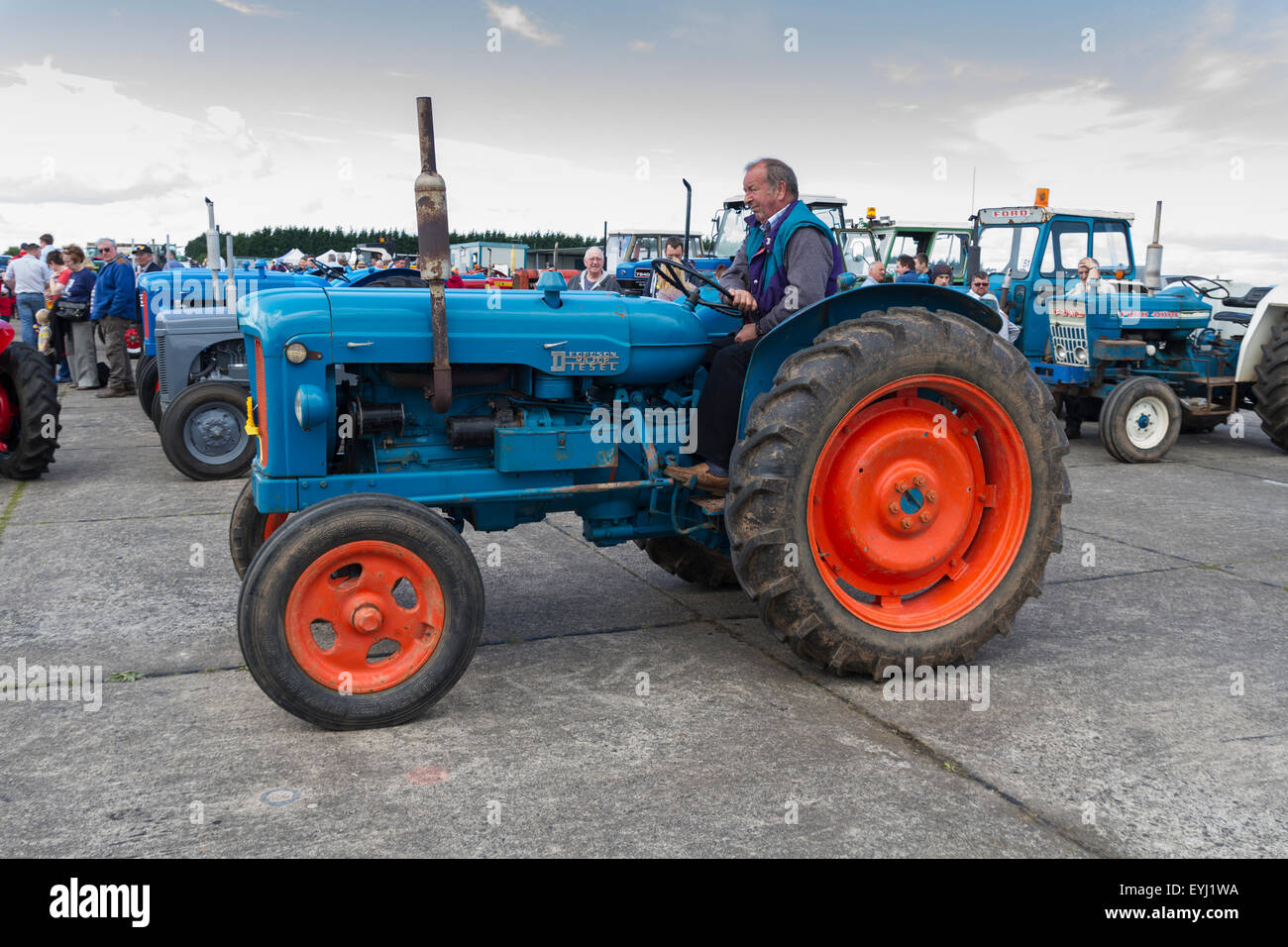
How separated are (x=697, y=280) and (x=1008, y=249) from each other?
8.57 metres

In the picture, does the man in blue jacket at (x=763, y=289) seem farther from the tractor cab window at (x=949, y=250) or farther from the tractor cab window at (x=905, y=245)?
the tractor cab window at (x=949, y=250)

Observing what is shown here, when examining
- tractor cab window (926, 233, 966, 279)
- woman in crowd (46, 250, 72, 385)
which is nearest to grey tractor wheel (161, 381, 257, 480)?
woman in crowd (46, 250, 72, 385)

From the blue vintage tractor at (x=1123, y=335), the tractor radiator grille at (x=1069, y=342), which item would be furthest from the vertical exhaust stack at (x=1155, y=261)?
the tractor radiator grille at (x=1069, y=342)

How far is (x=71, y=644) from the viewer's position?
4188 mm

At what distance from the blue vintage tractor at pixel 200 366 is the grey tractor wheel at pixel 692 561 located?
3529 mm

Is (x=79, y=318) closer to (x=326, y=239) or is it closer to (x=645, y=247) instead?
(x=645, y=247)

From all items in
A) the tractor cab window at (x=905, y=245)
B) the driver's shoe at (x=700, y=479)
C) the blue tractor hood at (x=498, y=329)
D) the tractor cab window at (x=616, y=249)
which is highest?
the tractor cab window at (x=616, y=249)

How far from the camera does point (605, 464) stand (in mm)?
3963

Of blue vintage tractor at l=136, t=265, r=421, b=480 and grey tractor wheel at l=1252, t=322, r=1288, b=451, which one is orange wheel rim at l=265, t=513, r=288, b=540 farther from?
grey tractor wheel at l=1252, t=322, r=1288, b=451

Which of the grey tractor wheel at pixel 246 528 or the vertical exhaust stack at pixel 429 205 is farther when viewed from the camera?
the grey tractor wheel at pixel 246 528

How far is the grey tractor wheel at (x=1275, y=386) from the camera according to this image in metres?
9.24

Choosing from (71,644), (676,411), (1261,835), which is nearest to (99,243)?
(71,644)

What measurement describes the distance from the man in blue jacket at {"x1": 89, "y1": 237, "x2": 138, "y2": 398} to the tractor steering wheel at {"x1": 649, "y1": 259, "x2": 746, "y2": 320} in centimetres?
1049


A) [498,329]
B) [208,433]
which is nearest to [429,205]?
[498,329]
